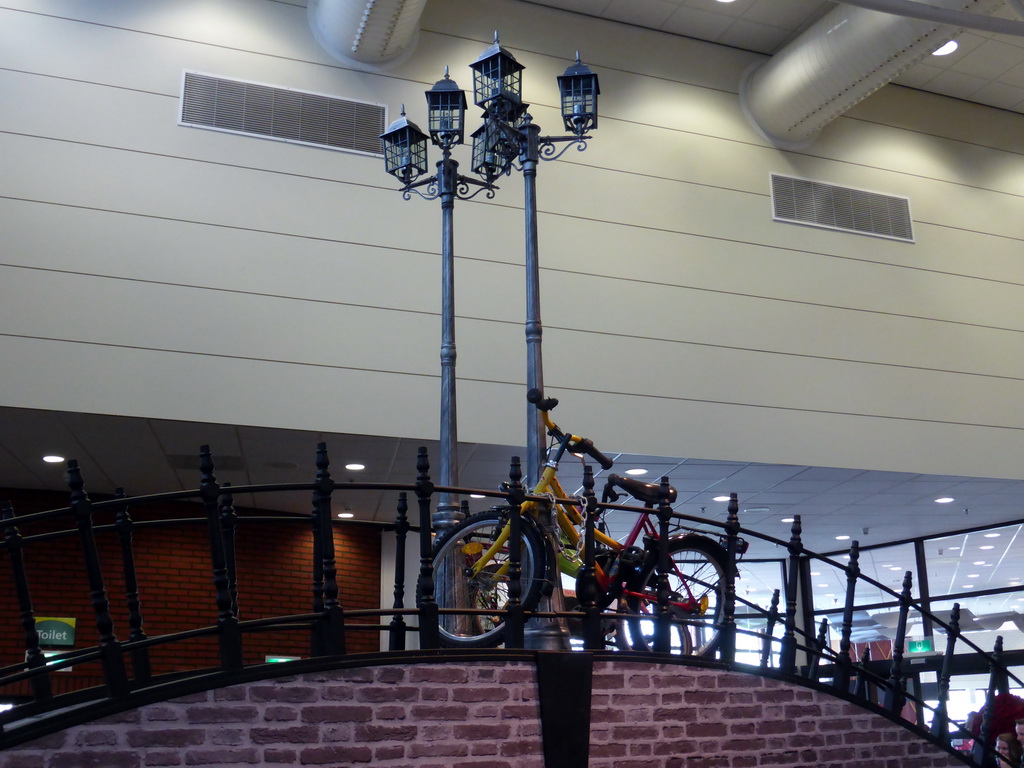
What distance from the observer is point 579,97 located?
229 inches

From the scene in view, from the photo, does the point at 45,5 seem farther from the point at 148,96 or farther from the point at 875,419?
the point at 875,419

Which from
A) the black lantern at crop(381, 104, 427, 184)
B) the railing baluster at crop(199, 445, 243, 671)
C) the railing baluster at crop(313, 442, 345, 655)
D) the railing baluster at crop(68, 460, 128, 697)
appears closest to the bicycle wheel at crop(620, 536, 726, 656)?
the railing baluster at crop(313, 442, 345, 655)

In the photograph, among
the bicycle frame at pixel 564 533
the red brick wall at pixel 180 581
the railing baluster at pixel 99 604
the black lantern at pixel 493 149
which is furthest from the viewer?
the red brick wall at pixel 180 581

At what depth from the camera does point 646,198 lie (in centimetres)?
927

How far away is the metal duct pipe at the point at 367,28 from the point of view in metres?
8.05

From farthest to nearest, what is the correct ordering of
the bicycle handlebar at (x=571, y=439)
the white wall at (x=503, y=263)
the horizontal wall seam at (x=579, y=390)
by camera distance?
the white wall at (x=503, y=263) < the horizontal wall seam at (x=579, y=390) < the bicycle handlebar at (x=571, y=439)

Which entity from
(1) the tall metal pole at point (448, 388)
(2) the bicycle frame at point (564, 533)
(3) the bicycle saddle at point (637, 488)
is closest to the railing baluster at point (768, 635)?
(2) the bicycle frame at point (564, 533)

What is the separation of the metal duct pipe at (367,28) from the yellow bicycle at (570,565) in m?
4.63

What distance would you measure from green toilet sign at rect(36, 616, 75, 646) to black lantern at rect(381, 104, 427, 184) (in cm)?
580

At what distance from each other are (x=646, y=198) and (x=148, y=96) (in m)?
4.49

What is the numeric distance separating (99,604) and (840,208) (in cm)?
865

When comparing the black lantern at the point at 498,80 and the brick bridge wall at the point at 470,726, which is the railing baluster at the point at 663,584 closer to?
the brick bridge wall at the point at 470,726

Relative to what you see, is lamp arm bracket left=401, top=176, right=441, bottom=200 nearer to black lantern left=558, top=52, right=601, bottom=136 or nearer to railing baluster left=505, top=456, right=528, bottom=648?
black lantern left=558, top=52, right=601, bottom=136

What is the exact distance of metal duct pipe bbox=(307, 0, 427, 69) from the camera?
8.05 meters
